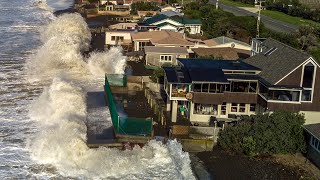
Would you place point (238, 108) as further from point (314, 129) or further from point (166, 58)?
point (166, 58)

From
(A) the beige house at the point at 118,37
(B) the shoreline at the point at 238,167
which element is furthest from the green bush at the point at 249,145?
(A) the beige house at the point at 118,37

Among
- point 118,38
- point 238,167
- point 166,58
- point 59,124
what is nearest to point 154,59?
point 166,58

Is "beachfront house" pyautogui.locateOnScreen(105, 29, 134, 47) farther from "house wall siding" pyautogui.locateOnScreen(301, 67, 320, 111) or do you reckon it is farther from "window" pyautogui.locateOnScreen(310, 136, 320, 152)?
"window" pyautogui.locateOnScreen(310, 136, 320, 152)

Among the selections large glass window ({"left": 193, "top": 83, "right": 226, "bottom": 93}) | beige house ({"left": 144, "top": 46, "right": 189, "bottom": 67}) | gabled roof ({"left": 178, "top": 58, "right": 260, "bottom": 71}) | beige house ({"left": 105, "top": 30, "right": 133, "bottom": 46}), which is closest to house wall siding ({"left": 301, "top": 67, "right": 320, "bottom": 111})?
gabled roof ({"left": 178, "top": 58, "right": 260, "bottom": 71})

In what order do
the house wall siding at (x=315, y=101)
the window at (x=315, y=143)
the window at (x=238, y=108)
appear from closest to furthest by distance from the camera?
the window at (x=315, y=143) < the house wall siding at (x=315, y=101) < the window at (x=238, y=108)

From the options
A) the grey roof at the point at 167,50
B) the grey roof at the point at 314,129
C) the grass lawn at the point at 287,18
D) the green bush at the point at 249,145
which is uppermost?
the grass lawn at the point at 287,18

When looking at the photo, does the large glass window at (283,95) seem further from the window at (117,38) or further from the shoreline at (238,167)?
the window at (117,38)
